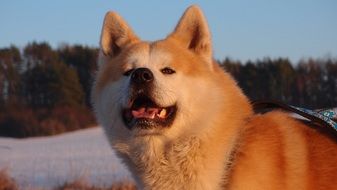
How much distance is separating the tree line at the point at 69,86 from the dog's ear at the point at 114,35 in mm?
18336

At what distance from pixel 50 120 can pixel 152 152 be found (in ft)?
70.4

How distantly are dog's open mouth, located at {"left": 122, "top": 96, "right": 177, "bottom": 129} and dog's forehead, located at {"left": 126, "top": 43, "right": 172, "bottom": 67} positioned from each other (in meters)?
0.28

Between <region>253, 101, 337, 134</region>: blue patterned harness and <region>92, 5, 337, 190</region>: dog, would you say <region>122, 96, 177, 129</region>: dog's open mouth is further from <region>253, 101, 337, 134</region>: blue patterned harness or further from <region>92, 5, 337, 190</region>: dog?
<region>253, 101, 337, 134</region>: blue patterned harness

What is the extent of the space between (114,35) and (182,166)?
4.74ft

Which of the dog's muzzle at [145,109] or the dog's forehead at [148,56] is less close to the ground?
the dog's forehead at [148,56]

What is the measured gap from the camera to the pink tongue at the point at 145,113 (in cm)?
367

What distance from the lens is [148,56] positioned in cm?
389

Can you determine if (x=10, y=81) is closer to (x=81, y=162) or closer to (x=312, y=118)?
(x=81, y=162)

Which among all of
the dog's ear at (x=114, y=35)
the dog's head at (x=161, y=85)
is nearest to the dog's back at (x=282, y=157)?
the dog's head at (x=161, y=85)

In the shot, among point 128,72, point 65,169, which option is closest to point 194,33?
point 128,72

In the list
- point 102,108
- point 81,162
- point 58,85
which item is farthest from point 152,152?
point 58,85

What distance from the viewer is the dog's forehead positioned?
12.6 feet

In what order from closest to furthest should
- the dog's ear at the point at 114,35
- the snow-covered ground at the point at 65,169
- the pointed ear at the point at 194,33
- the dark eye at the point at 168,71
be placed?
the dark eye at the point at 168,71
the pointed ear at the point at 194,33
the dog's ear at the point at 114,35
the snow-covered ground at the point at 65,169

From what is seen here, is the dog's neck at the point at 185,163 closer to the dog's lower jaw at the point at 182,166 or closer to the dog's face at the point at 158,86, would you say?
the dog's lower jaw at the point at 182,166
